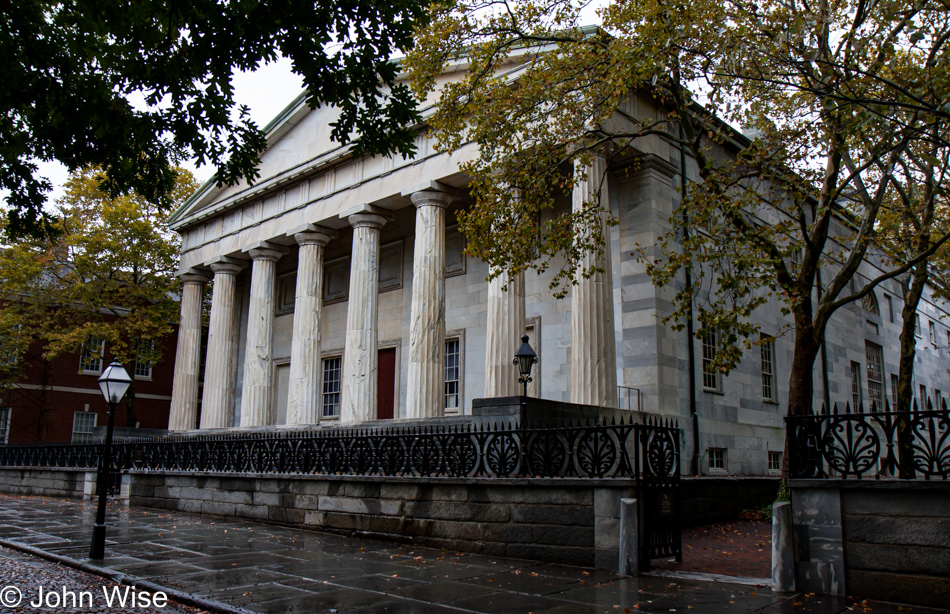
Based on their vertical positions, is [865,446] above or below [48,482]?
above

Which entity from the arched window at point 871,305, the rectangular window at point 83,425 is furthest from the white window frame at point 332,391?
the arched window at point 871,305

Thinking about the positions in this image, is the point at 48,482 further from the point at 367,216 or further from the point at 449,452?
the point at 449,452

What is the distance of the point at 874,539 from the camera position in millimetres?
7223

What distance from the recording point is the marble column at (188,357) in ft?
100

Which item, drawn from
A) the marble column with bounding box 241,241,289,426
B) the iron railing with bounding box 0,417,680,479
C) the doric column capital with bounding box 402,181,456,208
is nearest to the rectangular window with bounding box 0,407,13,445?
the marble column with bounding box 241,241,289,426

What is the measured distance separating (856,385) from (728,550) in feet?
70.2

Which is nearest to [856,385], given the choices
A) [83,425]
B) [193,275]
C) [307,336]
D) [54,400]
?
[307,336]

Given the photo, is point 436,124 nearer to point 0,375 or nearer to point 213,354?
point 213,354

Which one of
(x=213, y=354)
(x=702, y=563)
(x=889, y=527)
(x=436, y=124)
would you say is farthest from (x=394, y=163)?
(x=889, y=527)

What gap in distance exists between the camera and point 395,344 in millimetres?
27391

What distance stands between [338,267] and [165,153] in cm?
2199

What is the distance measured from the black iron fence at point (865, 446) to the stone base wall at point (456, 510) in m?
2.04

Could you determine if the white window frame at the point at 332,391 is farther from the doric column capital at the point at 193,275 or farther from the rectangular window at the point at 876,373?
the rectangular window at the point at 876,373

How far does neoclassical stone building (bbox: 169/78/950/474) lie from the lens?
1916 cm
